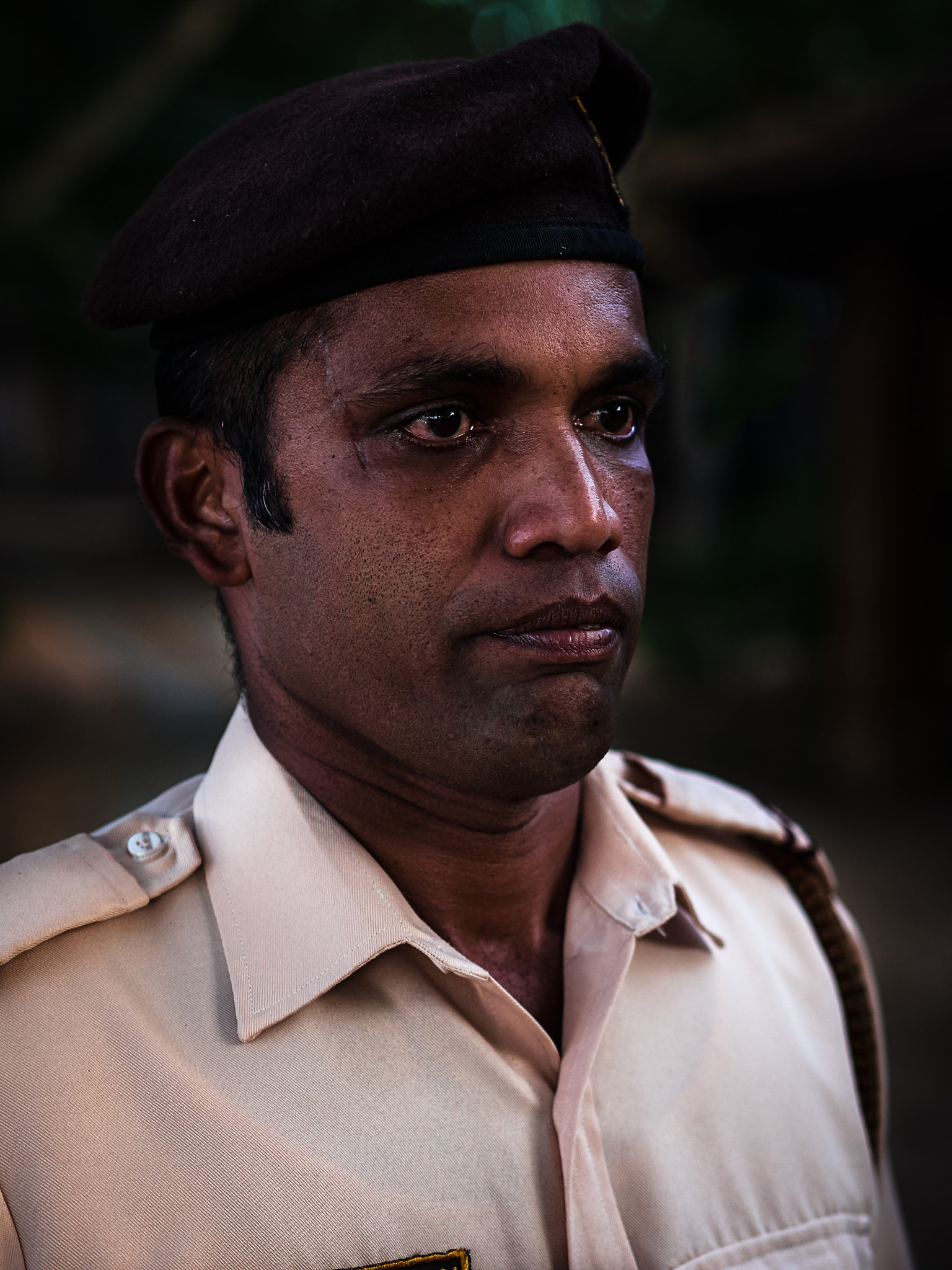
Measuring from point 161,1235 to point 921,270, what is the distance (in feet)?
21.3

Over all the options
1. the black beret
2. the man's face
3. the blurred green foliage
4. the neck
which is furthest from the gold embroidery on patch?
the blurred green foliage

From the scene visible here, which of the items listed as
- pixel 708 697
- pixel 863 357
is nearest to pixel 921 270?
pixel 863 357

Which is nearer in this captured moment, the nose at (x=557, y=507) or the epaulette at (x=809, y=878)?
the nose at (x=557, y=507)

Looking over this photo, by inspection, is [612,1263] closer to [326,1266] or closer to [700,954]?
[326,1266]

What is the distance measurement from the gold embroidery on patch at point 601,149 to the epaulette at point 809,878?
0.81 m

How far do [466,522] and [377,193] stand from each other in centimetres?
35

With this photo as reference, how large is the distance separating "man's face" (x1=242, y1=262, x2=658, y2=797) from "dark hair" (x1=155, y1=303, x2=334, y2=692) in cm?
2

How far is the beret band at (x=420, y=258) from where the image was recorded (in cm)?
121

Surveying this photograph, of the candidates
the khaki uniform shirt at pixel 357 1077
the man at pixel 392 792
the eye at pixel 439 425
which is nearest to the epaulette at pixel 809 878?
the khaki uniform shirt at pixel 357 1077

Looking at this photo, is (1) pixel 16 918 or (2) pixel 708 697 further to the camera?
(2) pixel 708 697

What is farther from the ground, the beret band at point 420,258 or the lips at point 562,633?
the beret band at point 420,258

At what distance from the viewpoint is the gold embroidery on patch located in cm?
138

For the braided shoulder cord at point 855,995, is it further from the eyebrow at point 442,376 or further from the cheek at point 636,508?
the eyebrow at point 442,376

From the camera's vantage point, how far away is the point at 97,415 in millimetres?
27234
